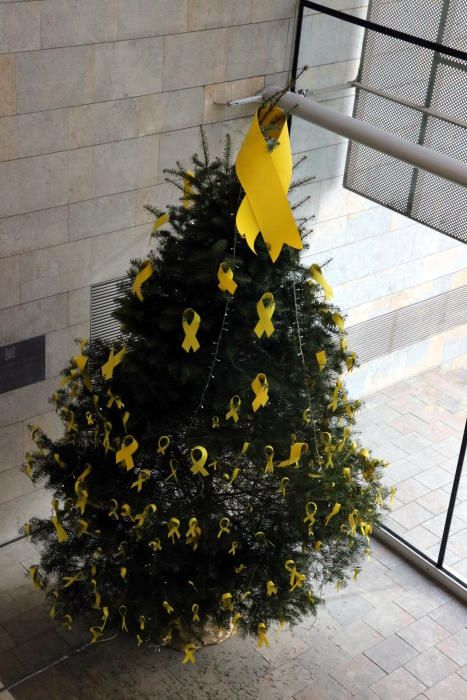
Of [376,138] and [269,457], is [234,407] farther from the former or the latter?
[376,138]

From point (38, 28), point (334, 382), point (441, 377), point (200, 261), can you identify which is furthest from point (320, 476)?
point (38, 28)

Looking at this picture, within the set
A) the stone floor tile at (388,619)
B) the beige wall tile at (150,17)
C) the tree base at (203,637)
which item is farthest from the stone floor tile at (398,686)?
the beige wall tile at (150,17)

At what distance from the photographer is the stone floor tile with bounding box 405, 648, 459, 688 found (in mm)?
7379

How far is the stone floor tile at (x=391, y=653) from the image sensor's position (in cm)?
746

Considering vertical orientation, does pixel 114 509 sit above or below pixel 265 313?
below

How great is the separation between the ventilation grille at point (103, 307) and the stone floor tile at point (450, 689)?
3307 millimetres

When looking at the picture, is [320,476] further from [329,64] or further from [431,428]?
[329,64]

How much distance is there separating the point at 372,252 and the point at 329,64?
56.1 inches

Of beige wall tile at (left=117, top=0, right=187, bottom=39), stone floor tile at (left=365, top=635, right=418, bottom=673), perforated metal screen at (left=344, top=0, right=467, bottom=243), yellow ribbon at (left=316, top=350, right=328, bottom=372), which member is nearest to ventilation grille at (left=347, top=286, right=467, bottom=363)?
perforated metal screen at (left=344, top=0, right=467, bottom=243)

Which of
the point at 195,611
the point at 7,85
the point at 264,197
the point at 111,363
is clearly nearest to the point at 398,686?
the point at 195,611

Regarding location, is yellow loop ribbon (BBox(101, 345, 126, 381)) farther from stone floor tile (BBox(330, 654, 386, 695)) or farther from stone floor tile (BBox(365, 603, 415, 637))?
stone floor tile (BBox(365, 603, 415, 637))

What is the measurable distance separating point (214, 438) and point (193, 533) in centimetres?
59

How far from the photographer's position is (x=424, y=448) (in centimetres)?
813

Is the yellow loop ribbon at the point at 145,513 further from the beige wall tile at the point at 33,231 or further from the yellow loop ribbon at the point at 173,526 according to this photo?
the beige wall tile at the point at 33,231
